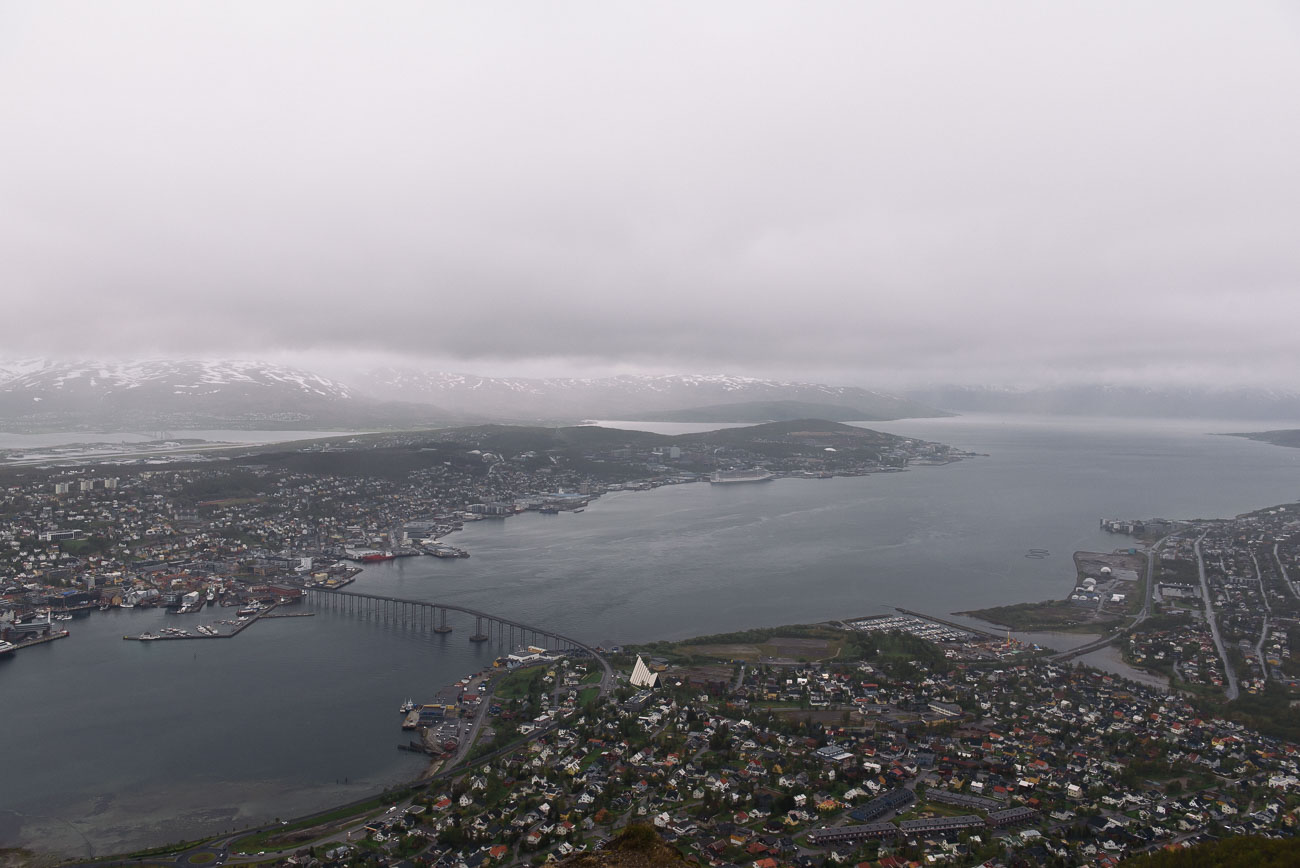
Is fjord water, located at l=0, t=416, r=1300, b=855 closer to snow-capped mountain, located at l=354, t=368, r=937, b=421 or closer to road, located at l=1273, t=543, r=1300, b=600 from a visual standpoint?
road, located at l=1273, t=543, r=1300, b=600

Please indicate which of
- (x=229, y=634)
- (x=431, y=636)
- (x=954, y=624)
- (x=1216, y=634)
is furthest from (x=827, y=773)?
(x=229, y=634)

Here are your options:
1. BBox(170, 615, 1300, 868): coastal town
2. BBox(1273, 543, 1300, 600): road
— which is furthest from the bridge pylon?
BBox(1273, 543, 1300, 600): road

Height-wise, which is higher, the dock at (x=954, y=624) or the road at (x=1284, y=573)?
the road at (x=1284, y=573)

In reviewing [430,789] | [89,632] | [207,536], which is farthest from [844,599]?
[207,536]

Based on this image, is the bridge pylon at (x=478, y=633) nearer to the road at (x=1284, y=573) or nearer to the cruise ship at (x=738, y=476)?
the road at (x=1284, y=573)

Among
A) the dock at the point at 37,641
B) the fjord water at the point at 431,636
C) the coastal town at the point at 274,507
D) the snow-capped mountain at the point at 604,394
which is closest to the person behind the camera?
the fjord water at the point at 431,636

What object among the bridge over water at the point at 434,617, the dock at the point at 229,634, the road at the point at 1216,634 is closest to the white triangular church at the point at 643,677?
the bridge over water at the point at 434,617

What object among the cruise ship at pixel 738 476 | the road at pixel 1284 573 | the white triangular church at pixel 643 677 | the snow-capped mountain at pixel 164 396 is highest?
the snow-capped mountain at pixel 164 396
